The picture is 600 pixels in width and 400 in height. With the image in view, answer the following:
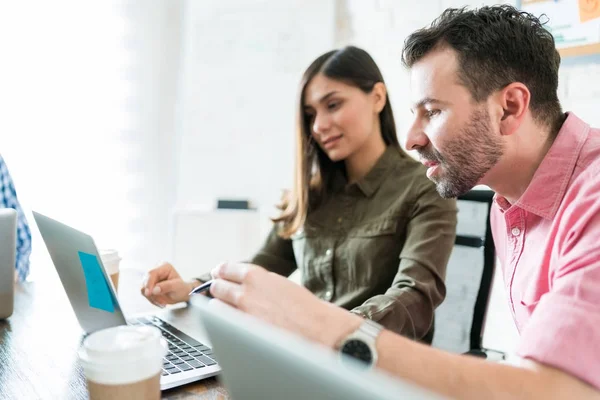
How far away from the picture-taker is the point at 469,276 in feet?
3.94

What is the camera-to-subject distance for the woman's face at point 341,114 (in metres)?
1.25

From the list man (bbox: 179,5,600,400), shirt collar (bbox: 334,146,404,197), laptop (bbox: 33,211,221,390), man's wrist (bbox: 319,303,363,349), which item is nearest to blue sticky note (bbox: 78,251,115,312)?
laptop (bbox: 33,211,221,390)

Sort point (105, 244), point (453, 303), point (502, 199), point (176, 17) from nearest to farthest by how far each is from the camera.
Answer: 1. point (502, 199)
2. point (453, 303)
3. point (105, 244)
4. point (176, 17)

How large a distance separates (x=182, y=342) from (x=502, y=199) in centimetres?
61

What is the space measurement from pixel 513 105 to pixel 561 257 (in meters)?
0.27

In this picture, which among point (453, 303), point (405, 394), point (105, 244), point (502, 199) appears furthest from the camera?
point (105, 244)

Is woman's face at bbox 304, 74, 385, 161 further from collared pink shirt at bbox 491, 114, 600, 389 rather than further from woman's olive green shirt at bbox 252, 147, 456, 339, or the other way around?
collared pink shirt at bbox 491, 114, 600, 389

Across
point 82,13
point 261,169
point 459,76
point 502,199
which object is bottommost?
point 261,169

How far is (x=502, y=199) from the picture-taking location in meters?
0.89

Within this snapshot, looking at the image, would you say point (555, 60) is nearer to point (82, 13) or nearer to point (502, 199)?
point (502, 199)

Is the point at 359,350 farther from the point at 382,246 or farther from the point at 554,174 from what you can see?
the point at 382,246

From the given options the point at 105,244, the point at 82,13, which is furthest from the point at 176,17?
the point at 105,244

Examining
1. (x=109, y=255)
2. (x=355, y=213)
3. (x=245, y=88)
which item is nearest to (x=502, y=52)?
(x=355, y=213)

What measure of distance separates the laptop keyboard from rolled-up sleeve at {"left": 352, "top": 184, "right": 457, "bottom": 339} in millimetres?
300
